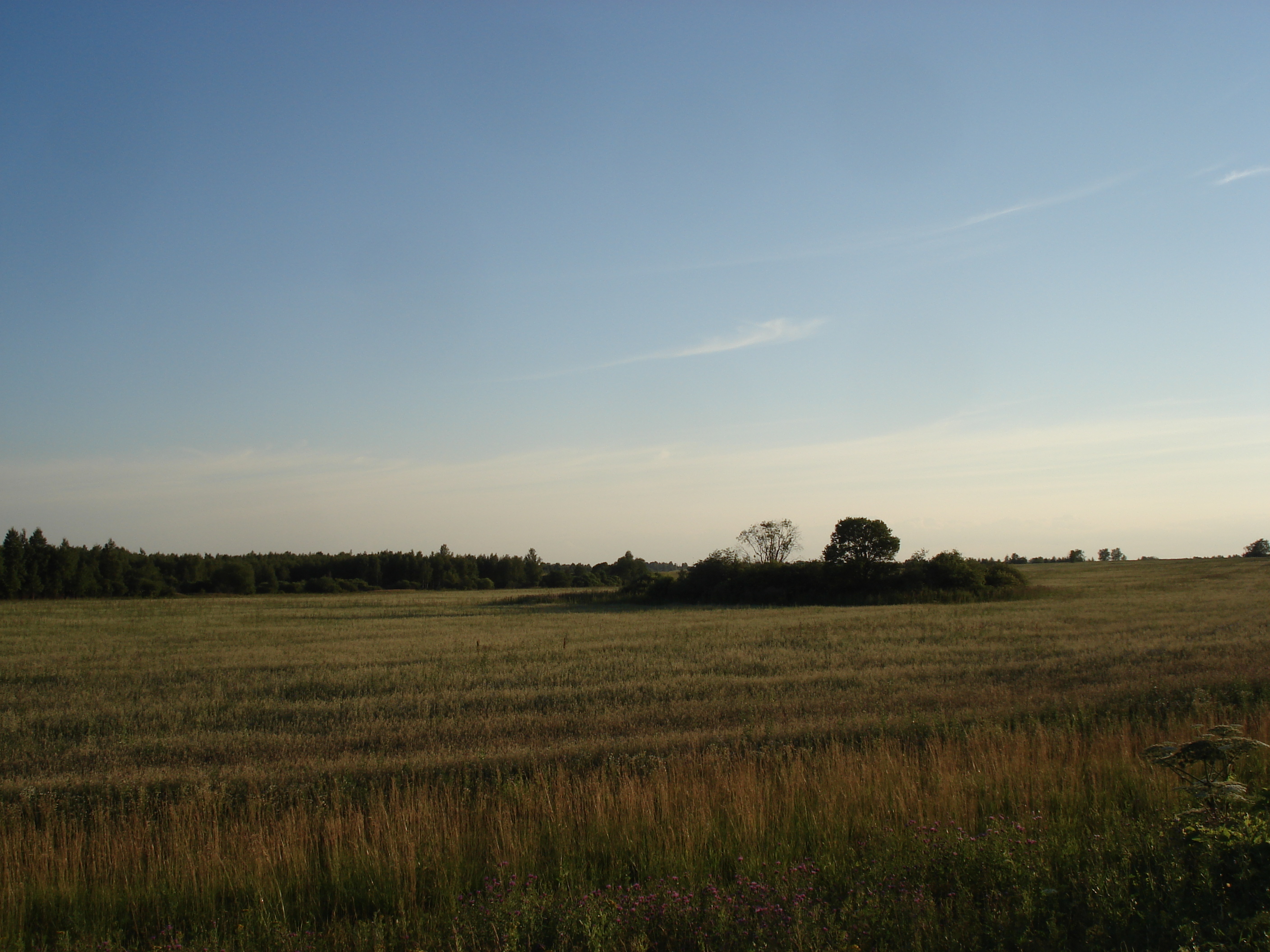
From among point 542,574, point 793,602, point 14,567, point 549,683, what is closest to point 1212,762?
point 549,683

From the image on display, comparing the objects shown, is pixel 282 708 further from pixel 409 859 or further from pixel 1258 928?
pixel 1258 928

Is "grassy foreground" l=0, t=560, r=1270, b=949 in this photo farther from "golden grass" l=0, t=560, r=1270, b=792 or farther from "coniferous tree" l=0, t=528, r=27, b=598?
"coniferous tree" l=0, t=528, r=27, b=598

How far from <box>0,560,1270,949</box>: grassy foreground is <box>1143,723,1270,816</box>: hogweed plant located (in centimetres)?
43

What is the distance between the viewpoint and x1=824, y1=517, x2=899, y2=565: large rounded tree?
5650cm

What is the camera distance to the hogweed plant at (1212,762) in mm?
4906

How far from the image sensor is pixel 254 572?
114 metres

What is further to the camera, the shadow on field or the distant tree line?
the distant tree line

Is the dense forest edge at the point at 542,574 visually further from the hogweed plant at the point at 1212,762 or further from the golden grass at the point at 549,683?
the hogweed plant at the point at 1212,762

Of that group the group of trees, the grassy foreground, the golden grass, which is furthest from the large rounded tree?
the grassy foreground

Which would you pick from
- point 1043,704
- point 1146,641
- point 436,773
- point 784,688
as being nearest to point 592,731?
point 436,773

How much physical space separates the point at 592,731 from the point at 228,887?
6885mm

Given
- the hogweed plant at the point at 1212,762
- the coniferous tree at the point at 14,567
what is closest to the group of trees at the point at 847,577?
the hogweed plant at the point at 1212,762

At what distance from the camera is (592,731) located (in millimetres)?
11852

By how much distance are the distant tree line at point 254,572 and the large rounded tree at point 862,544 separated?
2249cm
